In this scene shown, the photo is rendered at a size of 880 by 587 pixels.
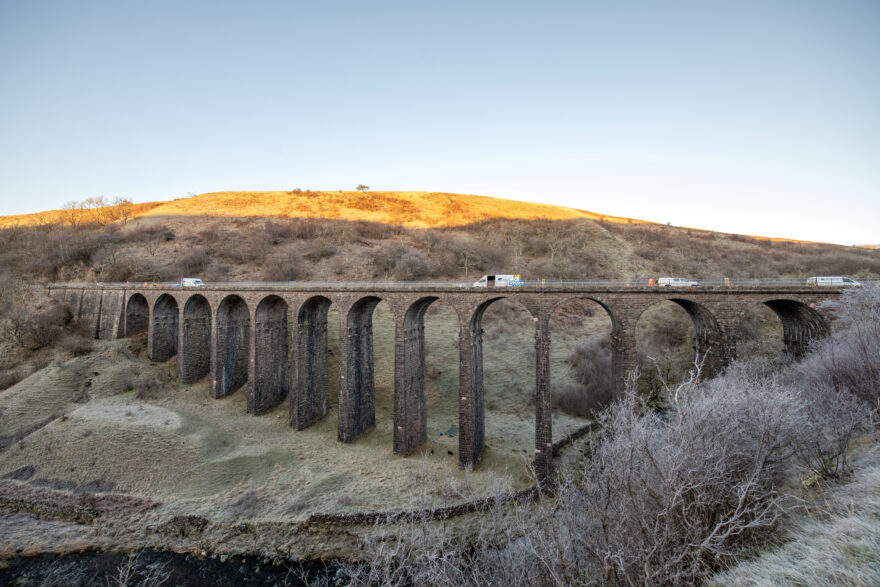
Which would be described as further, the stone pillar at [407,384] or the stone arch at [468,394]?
the stone pillar at [407,384]

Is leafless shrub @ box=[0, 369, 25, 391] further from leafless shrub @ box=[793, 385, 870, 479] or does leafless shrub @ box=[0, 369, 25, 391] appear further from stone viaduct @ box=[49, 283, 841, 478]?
leafless shrub @ box=[793, 385, 870, 479]

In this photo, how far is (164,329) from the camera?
34969 millimetres

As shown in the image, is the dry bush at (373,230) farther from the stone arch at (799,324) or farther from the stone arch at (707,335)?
the stone arch at (799,324)

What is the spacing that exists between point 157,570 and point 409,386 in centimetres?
1293

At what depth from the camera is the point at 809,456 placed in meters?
10.2

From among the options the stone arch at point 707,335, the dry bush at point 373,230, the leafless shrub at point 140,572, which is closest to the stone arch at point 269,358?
the leafless shrub at point 140,572

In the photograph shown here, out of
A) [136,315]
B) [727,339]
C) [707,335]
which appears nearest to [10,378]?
[136,315]

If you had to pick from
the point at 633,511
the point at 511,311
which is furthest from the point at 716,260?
the point at 633,511

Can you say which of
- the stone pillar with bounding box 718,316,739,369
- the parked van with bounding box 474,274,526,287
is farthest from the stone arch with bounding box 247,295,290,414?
the stone pillar with bounding box 718,316,739,369

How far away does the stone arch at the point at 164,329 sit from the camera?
34.3 metres

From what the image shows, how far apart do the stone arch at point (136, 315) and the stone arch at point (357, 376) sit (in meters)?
26.3

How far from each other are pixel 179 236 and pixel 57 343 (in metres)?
35.7

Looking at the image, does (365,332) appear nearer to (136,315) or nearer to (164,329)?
(164,329)

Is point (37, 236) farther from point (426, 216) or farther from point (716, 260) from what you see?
point (716, 260)
